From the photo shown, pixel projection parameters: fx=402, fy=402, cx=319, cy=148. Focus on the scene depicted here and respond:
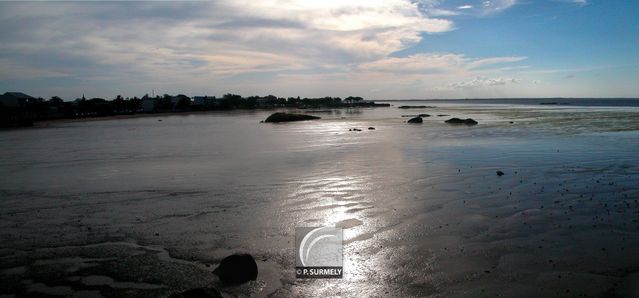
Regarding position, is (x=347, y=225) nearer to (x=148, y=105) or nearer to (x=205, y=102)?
(x=148, y=105)

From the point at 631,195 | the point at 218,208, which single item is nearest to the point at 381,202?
the point at 218,208

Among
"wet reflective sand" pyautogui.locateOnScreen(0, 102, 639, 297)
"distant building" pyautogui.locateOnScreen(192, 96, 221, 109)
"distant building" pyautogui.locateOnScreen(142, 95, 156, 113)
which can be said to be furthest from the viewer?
"distant building" pyautogui.locateOnScreen(192, 96, 221, 109)

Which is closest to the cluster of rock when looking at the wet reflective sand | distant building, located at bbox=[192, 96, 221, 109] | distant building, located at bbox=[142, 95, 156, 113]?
the wet reflective sand

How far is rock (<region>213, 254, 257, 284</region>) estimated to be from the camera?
6156mm

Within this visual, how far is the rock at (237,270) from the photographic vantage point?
616cm

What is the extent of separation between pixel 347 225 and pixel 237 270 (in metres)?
3.11

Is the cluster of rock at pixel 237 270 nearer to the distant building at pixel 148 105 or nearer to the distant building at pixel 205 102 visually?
the distant building at pixel 148 105

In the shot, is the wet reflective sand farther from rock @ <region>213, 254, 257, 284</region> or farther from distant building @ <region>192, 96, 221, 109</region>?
distant building @ <region>192, 96, 221, 109</region>

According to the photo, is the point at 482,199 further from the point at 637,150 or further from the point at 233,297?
the point at 637,150

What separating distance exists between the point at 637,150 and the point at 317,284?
20.8m

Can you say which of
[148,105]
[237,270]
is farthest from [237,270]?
[148,105]

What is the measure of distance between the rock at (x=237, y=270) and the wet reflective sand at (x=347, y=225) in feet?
0.54

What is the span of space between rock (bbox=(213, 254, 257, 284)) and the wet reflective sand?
166mm

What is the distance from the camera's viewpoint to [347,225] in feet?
28.5
